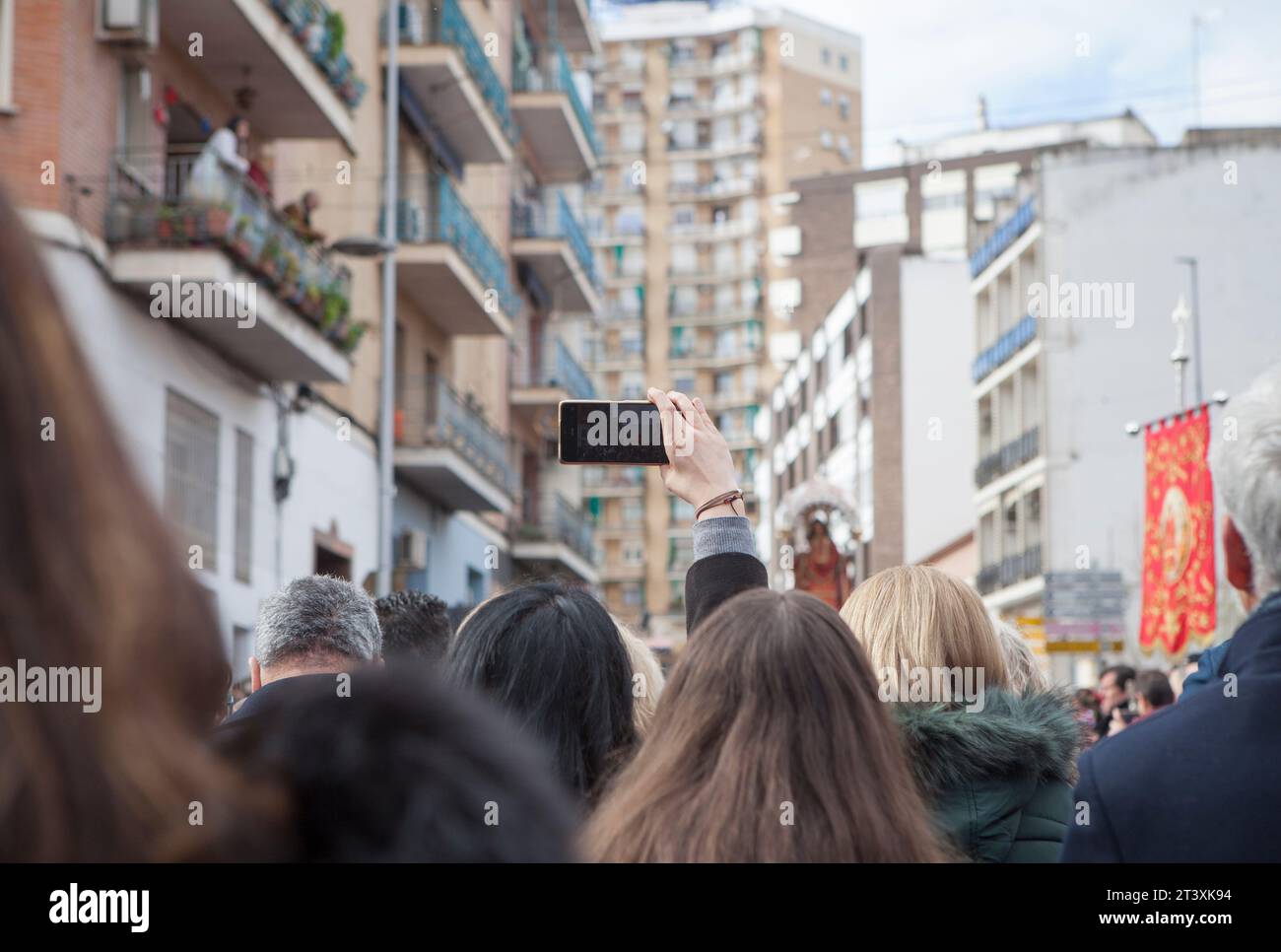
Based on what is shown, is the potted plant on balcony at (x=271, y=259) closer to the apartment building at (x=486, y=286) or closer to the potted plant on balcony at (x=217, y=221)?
the potted plant on balcony at (x=217, y=221)

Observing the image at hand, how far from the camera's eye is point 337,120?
834 inches

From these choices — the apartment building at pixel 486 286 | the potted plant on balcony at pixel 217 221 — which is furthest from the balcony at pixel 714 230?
the potted plant on balcony at pixel 217 221

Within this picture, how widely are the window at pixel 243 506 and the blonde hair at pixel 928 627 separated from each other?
15.4 meters

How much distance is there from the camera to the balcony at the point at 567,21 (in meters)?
38.7

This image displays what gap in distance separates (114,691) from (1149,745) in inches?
71.9

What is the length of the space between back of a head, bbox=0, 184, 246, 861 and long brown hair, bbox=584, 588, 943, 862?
147 cm

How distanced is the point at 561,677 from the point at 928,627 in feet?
2.69

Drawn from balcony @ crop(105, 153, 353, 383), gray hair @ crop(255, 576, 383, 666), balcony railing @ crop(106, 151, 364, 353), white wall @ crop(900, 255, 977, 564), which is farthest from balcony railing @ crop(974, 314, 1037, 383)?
gray hair @ crop(255, 576, 383, 666)

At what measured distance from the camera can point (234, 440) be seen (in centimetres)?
1897

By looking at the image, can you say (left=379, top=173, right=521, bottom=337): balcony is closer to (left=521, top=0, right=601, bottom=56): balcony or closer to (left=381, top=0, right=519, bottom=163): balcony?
(left=381, top=0, right=519, bottom=163): balcony

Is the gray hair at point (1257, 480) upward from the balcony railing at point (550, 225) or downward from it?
downward

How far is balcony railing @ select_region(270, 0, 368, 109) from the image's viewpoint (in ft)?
62.5
